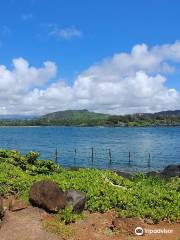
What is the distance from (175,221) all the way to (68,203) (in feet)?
16.5

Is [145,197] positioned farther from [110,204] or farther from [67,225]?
[67,225]

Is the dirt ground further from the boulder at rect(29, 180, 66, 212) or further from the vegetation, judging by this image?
the vegetation

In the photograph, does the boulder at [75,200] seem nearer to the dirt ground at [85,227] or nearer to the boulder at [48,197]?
the boulder at [48,197]

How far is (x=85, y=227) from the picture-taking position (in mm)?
17266

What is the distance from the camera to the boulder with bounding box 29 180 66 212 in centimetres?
1833

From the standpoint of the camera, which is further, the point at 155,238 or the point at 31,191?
the point at 31,191

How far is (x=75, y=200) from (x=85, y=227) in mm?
1672

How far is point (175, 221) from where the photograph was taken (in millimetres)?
18609

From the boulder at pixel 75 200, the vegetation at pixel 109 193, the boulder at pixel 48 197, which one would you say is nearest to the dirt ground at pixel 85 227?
the boulder at pixel 48 197

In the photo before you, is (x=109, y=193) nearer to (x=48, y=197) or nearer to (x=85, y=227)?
(x=85, y=227)

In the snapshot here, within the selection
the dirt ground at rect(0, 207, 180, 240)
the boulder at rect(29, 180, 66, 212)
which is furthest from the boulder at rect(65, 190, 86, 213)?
the dirt ground at rect(0, 207, 180, 240)

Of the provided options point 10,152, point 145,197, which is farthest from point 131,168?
point 145,197

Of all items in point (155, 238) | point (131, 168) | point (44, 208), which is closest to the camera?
point (155, 238)

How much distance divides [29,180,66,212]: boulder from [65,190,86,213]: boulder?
0.28 metres
